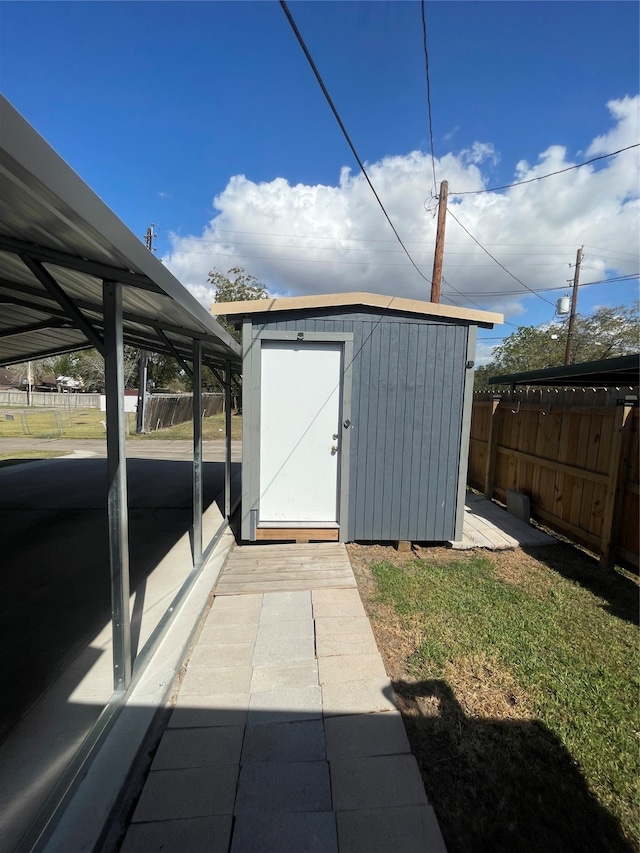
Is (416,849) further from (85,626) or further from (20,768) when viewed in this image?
(85,626)

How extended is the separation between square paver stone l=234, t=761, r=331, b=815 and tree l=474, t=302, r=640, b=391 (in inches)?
740

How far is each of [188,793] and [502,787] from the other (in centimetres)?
120

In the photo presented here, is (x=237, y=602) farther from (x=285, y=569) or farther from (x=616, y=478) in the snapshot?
(x=616, y=478)

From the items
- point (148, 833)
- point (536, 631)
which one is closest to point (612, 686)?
point (536, 631)

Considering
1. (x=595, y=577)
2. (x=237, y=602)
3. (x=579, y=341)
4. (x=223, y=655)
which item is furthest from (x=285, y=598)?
(x=579, y=341)

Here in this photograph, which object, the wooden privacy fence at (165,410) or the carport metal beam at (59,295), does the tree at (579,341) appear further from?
the carport metal beam at (59,295)

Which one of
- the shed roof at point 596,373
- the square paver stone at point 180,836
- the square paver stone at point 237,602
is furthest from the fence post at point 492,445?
the square paver stone at point 180,836

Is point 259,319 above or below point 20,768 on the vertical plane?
above

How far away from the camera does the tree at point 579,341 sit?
20156mm

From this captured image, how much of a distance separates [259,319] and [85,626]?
9.05ft

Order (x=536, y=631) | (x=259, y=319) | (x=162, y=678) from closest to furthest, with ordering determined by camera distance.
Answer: (x=162, y=678)
(x=536, y=631)
(x=259, y=319)

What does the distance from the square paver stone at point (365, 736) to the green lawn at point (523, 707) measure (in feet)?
0.25

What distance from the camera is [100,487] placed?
21.7 ft

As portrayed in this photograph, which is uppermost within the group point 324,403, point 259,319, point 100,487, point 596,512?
point 259,319
